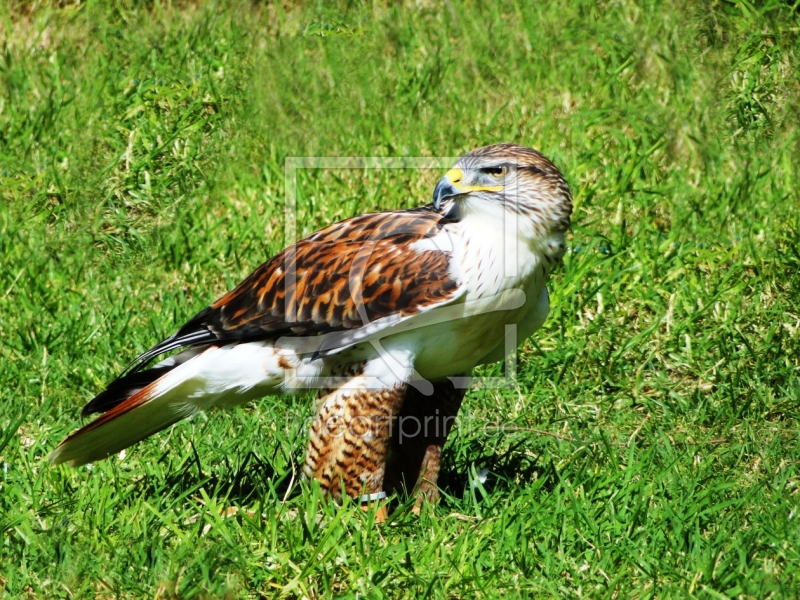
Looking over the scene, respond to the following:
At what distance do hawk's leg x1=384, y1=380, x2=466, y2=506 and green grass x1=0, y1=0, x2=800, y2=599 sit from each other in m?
0.18

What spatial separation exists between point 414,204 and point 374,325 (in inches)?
97.9

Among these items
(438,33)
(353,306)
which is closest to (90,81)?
(438,33)

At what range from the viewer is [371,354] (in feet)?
12.0

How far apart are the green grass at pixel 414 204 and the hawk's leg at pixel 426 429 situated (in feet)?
0.58

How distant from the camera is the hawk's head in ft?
11.7

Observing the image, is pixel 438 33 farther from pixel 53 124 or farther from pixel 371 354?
pixel 371 354

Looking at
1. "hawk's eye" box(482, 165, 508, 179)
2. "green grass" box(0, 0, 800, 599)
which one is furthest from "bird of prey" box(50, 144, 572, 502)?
"green grass" box(0, 0, 800, 599)

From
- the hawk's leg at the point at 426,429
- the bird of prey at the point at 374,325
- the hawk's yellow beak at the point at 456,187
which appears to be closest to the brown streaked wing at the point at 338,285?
the bird of prey at the point at 374,325

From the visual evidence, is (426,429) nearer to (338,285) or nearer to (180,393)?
(338,285)

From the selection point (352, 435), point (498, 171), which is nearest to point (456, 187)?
point (498, 171)

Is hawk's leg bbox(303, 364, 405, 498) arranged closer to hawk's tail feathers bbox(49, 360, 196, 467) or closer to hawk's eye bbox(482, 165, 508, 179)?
hawk's tail feathers bbox(49, 360, 196, 467)

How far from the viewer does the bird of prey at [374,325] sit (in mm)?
3551

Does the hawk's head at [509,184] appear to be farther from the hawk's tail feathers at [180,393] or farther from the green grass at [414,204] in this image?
the green grass at [414,204]

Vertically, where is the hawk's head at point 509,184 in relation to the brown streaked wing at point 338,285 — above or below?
above
